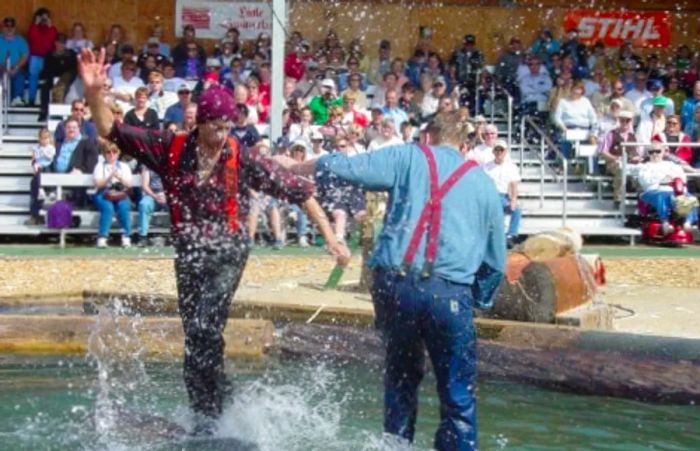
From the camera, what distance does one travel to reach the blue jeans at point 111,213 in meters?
16.4

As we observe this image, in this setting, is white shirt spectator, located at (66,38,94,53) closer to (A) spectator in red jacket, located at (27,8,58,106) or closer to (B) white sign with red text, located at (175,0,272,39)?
(A) spectator in red jacket, located at (27,8,58,106)

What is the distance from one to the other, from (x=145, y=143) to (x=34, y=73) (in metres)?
13.6

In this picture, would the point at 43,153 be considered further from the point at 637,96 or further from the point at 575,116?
the point at 637,96

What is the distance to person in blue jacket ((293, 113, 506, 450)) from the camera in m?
6.36

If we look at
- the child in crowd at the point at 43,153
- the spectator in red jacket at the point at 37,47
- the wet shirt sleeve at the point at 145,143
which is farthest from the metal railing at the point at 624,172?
the wet shirt sleeve at the point at 145,143

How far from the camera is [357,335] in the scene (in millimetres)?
9883

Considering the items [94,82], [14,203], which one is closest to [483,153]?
[14,203]

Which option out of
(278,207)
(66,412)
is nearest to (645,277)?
(278,207)

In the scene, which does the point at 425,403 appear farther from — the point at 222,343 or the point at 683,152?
the point at 683,152

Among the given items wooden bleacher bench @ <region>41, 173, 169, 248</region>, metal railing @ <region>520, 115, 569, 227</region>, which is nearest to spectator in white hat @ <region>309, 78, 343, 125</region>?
wooden bleacher bench @ <region>41, 173, 169, 248</region>

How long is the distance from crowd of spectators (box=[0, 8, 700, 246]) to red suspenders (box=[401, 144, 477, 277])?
10.2 m

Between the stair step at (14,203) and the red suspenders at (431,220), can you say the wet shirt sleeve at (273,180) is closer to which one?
the red suspenders at (431,220)

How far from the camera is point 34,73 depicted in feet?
66.6

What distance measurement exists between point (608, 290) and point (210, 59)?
922 centimetres
